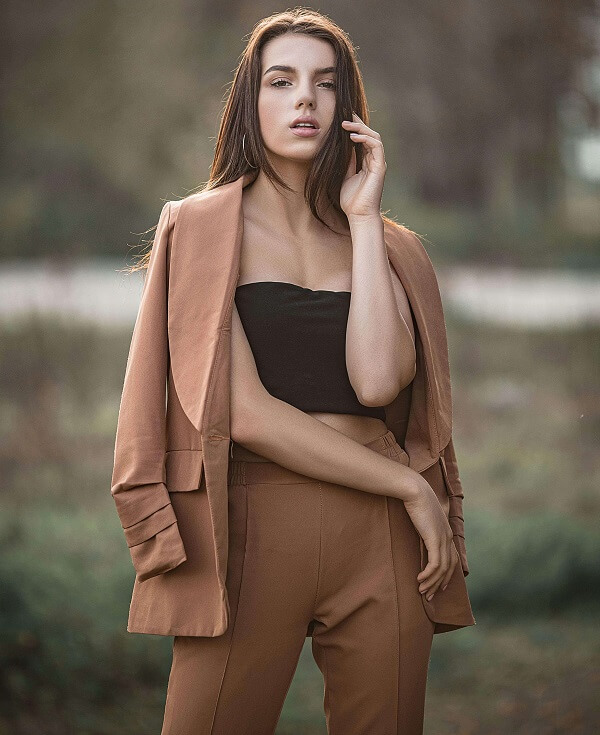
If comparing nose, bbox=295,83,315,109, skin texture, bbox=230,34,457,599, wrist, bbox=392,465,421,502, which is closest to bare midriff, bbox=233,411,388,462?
skin texture, bbox=230,34,457,599

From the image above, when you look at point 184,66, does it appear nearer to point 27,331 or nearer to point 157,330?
point 27,331

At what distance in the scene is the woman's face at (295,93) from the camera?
2051 millimetres

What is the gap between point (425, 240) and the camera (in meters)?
5.28

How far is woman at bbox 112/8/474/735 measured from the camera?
1.90 meters

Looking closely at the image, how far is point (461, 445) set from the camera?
577 centimetres

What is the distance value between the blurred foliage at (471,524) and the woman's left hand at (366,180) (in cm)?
272

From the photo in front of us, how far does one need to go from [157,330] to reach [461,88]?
4535mm

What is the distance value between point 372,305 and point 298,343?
0.16 meters

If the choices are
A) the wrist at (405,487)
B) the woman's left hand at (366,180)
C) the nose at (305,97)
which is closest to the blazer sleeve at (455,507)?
the wrist at (405,487)

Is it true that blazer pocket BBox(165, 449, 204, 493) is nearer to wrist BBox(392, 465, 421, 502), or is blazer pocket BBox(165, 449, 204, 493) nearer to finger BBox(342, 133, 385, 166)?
wrist BBox(392, 465, 421, 502)

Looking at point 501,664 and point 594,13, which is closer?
point 501,664

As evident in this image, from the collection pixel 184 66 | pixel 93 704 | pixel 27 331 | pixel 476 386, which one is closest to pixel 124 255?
pixel 27 331

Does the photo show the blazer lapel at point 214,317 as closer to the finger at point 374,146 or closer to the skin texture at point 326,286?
the skin texture at point 326,286

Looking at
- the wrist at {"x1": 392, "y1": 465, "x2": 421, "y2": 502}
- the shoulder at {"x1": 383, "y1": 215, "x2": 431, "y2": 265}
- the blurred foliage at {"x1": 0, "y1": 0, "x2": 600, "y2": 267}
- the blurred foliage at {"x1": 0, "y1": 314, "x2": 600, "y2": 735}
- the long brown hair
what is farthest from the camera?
the blurred foliage at {"x1": 0, "y1": 0, "x2": 600, "y2": 267}
